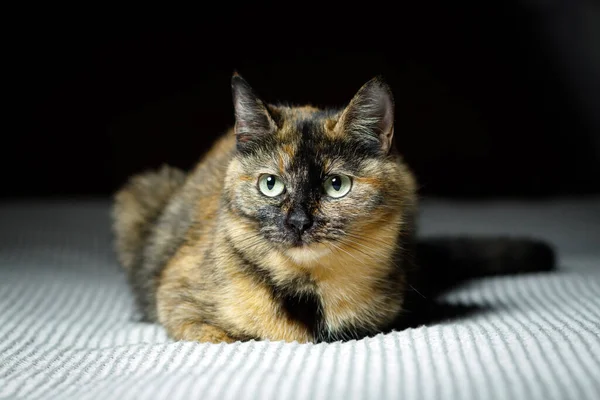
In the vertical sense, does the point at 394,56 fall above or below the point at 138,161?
above

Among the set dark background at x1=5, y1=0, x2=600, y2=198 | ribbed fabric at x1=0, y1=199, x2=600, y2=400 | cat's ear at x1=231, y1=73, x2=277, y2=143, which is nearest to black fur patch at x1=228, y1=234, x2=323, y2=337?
ribbed fabric at x1=0, y1=199, x2=600, y2=400

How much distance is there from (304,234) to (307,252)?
43 mm

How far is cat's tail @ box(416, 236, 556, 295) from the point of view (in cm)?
198

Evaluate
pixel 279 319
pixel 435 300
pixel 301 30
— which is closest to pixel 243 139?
pixel 279 319

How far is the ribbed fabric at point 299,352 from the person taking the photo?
3.39 feet

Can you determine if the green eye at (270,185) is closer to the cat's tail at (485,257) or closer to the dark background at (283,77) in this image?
the cat's tail at (485,257)

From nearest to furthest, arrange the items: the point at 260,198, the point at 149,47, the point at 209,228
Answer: the point at 260,198
the point at 209,228
the point at 149,47

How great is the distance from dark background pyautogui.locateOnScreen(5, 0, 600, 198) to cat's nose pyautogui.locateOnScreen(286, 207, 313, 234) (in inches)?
75.5

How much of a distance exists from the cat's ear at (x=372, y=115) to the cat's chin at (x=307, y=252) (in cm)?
26

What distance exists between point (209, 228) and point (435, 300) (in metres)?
0.61

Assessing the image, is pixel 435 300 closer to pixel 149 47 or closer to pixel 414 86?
pixel 414 86

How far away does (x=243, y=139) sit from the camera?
4.90 feet

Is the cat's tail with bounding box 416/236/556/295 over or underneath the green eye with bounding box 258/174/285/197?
underneath

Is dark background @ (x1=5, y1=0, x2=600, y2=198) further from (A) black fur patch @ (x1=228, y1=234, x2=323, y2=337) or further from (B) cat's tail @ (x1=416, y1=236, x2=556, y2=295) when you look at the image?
(A) black fur patch @ (x1=228, y1=234, x2=323, y2=337)
